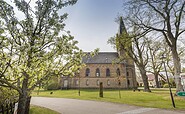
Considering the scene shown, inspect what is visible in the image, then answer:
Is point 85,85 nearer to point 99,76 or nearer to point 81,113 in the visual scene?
point 99,76

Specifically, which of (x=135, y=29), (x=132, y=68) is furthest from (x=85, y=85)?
(x=135, y=29)

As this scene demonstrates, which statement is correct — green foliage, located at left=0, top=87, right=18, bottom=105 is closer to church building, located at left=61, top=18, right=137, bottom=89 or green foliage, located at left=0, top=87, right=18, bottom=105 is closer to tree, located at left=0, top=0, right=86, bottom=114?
tree, located at left=0, top=0, right=86, bottom=114

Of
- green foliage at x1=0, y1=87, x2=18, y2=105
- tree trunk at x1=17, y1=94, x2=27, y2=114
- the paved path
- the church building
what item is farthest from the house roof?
tree trunk at x1=17, y1=94, x2=27, y2=114

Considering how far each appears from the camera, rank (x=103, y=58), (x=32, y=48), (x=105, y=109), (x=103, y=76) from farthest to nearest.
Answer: (x=103, y=58)
(x=103, y=76)
(x=105, y=109)
(x=32, y=48)

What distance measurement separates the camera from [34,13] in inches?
215

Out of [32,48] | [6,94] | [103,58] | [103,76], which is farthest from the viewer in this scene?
[103,58]

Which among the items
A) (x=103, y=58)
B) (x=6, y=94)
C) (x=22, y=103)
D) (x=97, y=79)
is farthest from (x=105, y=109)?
(x=103, y=58)

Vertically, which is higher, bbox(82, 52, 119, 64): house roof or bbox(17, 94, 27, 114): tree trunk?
bbox(82, 52, 119, 64): house roof

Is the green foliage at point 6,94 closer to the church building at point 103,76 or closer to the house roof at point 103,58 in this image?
the church building at point 103,76

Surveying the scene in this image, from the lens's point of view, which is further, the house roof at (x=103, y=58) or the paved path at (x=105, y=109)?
the house roof at (x=103, y=58)

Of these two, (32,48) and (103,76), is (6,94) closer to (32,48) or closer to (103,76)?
(32,48)

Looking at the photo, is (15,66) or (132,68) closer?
(15,66)

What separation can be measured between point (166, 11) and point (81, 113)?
49.4 feet

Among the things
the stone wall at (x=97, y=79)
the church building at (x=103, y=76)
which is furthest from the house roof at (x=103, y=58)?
the stone wall at (x=97, y=79)
